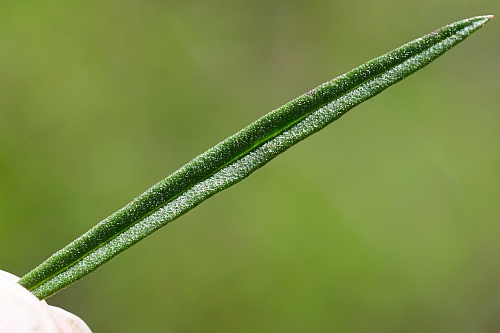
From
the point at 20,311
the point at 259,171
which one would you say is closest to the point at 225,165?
the point at 20,311

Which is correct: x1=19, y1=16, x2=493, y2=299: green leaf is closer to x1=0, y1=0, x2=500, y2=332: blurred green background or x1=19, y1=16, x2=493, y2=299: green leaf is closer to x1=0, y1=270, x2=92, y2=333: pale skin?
x1=0, y1=270, x2=92, y2=333: pale skin

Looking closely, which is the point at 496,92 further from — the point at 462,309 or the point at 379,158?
the point at 462,309

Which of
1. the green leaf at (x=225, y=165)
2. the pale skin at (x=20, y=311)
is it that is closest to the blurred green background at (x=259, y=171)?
the pale skin at (x=20, y=311)

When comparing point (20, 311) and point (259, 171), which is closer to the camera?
point (20, 311)

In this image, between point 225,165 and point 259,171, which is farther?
point 259,171

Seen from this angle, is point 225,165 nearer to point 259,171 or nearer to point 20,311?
point 20,311

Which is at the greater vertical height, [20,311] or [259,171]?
[259,171]

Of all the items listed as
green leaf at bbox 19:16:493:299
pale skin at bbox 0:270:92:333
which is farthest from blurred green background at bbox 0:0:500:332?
green leaf at bbox 19:16:493:299

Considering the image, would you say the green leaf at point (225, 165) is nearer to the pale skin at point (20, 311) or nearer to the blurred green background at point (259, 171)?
the pale skin at point (20, 311)

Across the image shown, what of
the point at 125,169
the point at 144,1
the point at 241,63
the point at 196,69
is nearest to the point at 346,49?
the point at 241,63
